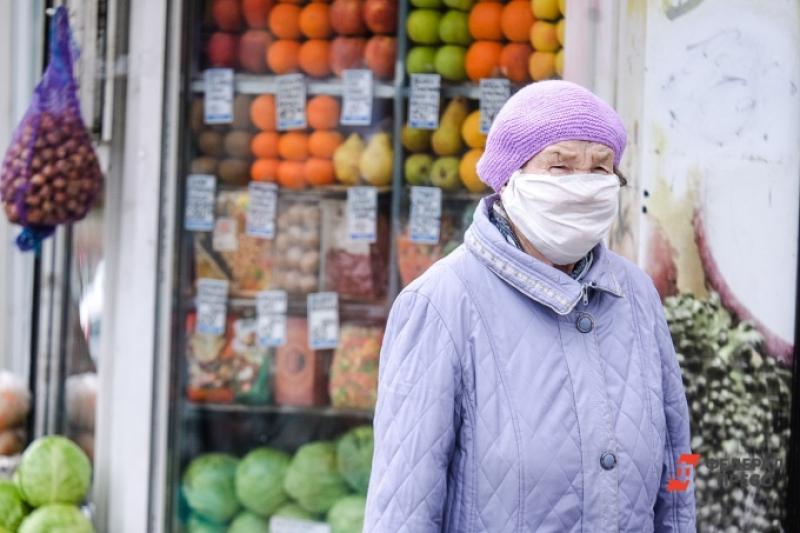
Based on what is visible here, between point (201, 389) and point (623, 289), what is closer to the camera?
point (623, 289)

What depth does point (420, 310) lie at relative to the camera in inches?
87.5

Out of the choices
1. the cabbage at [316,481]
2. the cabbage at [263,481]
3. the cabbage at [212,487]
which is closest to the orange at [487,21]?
the cabbage at [316,481]

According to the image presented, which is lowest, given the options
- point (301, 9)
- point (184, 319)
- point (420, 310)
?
point (184, 319)

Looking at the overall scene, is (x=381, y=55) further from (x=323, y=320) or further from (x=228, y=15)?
(x=323, y=320)

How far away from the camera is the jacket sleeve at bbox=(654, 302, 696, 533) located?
7.83 feet

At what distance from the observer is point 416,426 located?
7.11ft

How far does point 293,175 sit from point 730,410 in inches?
70.7

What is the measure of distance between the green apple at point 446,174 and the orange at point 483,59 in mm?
302

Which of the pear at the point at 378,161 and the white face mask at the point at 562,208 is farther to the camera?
the pear at the point at 378,161

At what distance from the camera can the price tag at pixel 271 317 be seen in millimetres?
4574

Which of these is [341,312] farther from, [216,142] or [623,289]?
[623,289]

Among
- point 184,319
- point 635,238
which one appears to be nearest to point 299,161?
point 184,319

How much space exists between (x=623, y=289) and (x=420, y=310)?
0.42 metres

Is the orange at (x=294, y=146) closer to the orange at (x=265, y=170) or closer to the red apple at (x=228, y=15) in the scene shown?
the orange at (x=265, y=170)
